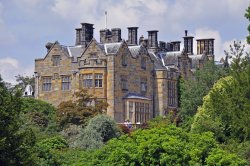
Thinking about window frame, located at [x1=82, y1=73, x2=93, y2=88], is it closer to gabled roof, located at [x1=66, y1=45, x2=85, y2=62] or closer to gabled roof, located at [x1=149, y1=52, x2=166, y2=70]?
gabled roof, located at [x1=66, y1=45, x2=85, y2=62]

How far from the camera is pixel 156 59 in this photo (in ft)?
267

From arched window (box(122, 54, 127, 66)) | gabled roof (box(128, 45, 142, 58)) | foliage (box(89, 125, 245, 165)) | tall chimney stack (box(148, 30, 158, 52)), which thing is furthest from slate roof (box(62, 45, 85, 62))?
foliage (box(89, 125, 245, 165))

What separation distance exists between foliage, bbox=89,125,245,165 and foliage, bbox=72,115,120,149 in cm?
1309

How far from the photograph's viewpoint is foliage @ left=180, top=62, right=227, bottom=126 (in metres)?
75.9

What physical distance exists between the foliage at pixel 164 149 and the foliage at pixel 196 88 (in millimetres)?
27406

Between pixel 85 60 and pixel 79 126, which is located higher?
pixel 85 60

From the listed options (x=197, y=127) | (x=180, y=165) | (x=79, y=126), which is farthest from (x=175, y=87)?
(x=180, y=165)

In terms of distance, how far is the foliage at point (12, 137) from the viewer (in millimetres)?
39125

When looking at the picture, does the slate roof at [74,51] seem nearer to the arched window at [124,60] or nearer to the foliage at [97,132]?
the arched window at [124,60]

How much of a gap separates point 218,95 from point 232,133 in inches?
89.7

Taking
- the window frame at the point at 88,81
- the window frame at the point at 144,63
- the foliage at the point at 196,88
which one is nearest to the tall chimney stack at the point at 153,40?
the foliage at the point at 196,88

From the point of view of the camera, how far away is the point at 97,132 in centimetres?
6106

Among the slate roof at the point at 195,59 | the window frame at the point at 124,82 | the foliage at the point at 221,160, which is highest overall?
the slate roof at the point at 195,59

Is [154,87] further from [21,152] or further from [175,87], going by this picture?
[21,152]
